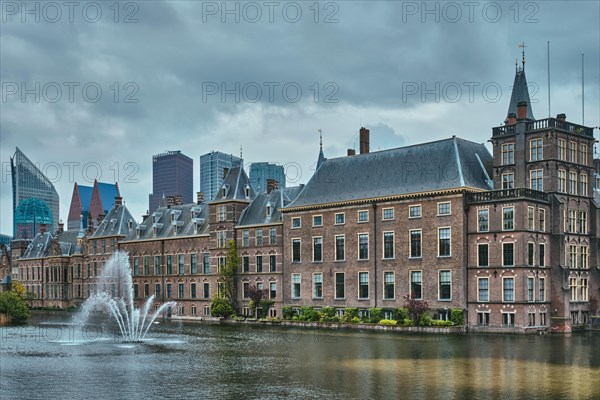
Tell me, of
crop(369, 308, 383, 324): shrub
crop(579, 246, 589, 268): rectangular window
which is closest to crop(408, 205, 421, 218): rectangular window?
crop(369, 308, 383, 324): shrub

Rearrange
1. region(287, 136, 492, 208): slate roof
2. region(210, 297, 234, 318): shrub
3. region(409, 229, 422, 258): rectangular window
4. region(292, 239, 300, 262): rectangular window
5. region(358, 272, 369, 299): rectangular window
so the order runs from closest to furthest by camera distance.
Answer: region(287, 136, 492, 208): slate roof
region(409, 229, 422, 258): rectangular window
region(358, 272, 369, 299): rectangular window
region(292, 239, 300, 262): rectangular window
region(210, 297, 234, 318): shrub

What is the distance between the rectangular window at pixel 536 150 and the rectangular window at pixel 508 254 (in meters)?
8.05

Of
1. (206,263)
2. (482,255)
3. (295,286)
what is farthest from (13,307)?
(482,255)

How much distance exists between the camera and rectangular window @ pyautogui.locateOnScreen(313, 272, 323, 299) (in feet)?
237

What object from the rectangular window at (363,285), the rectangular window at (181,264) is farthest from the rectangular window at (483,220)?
the rectangular window at (181,264)

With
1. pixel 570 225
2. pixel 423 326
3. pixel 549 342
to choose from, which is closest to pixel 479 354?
pixel 549 342

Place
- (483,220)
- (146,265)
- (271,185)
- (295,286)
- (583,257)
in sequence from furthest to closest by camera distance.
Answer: (146,265) → (271,185) → (295,286) → (583,257) → (483,220)

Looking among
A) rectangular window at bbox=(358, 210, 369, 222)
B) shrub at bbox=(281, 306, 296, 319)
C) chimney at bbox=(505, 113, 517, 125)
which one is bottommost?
shrub at bbox=(281, 306, 296, 319)

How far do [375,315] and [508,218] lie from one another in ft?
47.5

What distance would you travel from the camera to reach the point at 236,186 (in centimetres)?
8281

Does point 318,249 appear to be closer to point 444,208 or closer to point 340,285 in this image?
point 340,285

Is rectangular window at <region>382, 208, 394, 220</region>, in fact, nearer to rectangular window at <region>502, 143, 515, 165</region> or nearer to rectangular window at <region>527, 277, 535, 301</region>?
rectangular window at <region>502, 143, 515, 165</region>

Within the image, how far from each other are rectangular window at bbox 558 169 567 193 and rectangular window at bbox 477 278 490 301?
33.1 ft

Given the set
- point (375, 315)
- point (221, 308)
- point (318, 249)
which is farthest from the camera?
point (221, 308)
